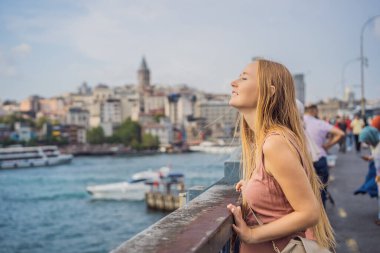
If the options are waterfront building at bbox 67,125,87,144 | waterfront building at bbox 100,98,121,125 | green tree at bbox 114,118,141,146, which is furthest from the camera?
waterfront building at bbox 100,98,121,125

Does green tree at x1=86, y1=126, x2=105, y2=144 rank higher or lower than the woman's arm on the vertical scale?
lower

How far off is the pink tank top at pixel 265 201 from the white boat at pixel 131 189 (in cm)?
4718

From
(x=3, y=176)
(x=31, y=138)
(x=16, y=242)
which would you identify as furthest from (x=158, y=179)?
(x=31, y=138)

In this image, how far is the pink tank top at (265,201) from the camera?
78.7 inches

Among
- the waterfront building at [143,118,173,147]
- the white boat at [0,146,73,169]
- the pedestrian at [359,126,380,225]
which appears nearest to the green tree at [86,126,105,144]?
the waterfront building at [143,118,173,147]

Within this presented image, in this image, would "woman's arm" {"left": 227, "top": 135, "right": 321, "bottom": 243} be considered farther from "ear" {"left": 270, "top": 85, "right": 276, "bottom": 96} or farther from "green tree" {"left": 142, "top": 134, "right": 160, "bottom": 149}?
"green tree" {"left": 142, "top": 134, "right": 160, "bottom": 149}

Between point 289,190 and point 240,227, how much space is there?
0.98ft

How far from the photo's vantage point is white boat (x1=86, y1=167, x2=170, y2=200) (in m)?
49.7

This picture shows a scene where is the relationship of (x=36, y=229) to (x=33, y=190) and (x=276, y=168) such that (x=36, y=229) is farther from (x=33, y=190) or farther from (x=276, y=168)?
(x=276, y=168)

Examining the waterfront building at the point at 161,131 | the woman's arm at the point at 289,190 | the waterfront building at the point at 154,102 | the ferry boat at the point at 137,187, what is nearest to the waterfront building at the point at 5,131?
the waterfront building at the point at 161,131

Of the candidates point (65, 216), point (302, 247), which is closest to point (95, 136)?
point (65, 216)

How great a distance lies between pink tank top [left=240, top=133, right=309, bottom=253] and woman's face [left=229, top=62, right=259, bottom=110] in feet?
0.85

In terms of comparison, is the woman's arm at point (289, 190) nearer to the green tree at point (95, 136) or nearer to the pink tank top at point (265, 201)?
the pink tank top at point (265, 201)

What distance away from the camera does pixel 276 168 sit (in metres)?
1.92
